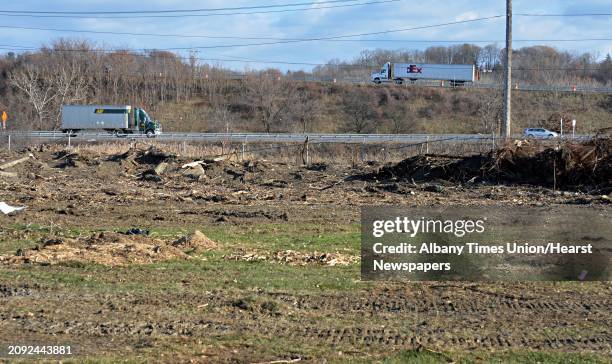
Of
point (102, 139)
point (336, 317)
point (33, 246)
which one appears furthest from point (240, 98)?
point (336, 317)

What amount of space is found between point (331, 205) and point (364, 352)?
52.5ft

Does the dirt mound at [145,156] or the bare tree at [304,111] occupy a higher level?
the bare tree at [304,111]

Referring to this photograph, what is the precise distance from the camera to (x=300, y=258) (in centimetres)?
1402

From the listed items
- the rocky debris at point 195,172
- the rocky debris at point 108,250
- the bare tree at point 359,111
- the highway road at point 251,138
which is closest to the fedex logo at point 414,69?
the bare tree at point 359,111

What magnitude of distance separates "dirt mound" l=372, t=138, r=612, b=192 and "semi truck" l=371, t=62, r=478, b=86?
61.0 meters

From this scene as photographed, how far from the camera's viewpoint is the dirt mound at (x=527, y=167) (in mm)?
25672

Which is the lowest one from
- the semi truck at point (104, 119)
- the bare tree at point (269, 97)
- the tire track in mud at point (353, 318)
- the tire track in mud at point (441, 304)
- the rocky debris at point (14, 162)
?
the tire track in mud at point (441, 304)

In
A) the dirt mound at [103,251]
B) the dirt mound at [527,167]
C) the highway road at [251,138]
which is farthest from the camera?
the highway road at [251,138]

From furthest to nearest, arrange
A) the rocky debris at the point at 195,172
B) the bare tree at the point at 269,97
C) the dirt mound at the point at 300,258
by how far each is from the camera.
A: the bare tree at the point at 269,97 < the rocky debris at the point at 195,172 < the dirt mound at the point at 300,258

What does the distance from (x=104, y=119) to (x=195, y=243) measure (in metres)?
53.2

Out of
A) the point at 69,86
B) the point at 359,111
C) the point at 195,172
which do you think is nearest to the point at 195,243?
the point at 195,172

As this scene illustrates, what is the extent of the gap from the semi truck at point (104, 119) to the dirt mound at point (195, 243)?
5128 cm

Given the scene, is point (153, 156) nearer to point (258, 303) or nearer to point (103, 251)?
point (103, 251)

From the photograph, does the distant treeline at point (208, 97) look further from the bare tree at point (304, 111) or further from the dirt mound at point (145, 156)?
the dirt mound at point (145, 156)
